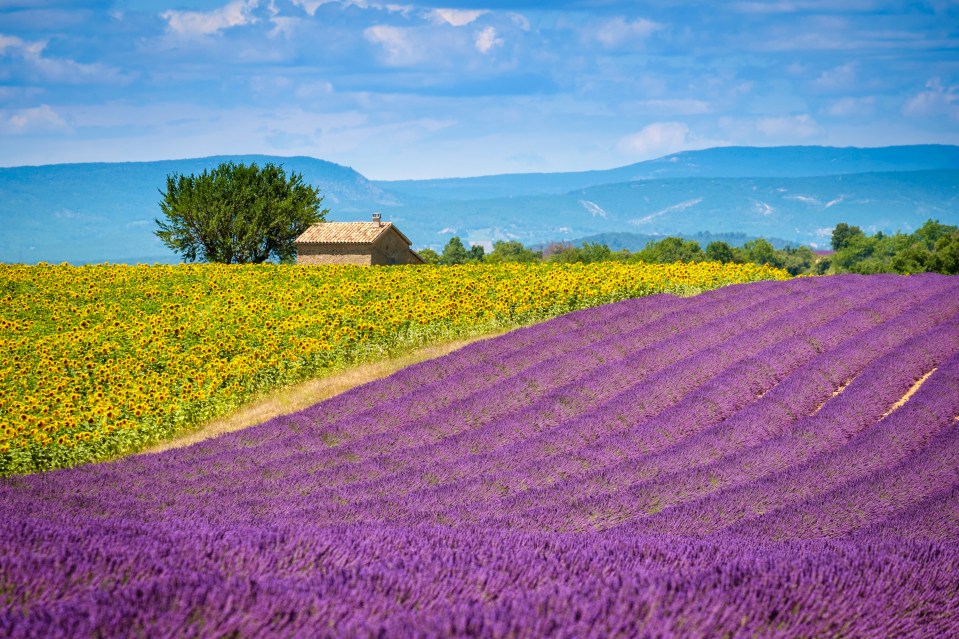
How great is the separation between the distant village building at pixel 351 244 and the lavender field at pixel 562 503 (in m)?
27.5

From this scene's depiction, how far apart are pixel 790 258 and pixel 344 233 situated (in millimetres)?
156344

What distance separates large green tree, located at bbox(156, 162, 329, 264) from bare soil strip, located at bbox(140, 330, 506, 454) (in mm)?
34229

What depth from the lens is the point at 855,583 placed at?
3.46 m

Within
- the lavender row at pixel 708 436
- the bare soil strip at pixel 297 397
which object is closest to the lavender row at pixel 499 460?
the lavender row at pixel 708 436

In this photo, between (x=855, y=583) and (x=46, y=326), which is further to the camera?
(x=46, y=326)

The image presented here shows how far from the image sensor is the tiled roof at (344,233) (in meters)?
44.2

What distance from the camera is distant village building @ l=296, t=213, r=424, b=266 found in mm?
44050

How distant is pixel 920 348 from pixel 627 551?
39.2ft

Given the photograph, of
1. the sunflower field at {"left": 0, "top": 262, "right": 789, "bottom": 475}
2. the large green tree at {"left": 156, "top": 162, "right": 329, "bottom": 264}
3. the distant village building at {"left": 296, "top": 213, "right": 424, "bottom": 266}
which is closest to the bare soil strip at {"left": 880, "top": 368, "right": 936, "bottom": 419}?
the sunflower field at {"left": 0, "top": 262, "right": 789, "bottom": 475}

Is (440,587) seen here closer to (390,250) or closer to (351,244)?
(351,244)

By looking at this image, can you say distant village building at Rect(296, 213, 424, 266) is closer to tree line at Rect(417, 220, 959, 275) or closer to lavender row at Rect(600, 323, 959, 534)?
tree line at Rect(417, 220, 959, 275)

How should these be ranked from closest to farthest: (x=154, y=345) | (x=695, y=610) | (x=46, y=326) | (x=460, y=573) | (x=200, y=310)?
(x=695, y=610) < (x=460, y=573) < (x=154, y=345) < (x=46, y=326) < (x=200, y=310)

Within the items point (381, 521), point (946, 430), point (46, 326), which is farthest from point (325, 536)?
point (46, 326)

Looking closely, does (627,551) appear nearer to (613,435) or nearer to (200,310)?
(613,435)
